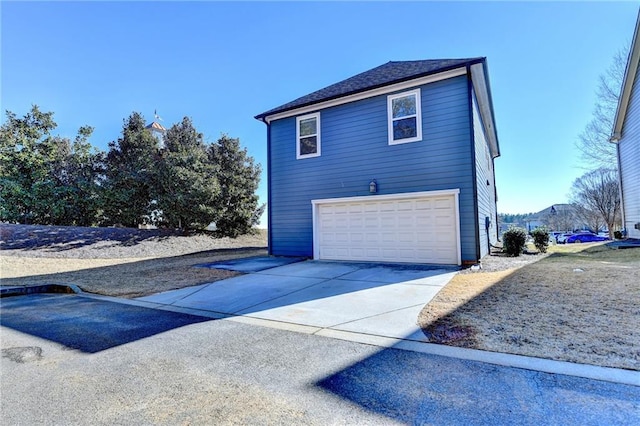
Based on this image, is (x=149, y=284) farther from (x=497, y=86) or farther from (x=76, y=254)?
(x=497, y=86)

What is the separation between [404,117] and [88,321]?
886 cm

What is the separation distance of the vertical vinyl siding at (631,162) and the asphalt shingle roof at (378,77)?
30.5 feet


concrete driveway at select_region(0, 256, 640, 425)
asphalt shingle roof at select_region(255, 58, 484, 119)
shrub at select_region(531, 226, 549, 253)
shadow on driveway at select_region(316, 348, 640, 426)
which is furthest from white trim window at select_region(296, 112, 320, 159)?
shadow on driveway at select_region(316, 348, 640, 426)

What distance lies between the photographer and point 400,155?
9523 mm

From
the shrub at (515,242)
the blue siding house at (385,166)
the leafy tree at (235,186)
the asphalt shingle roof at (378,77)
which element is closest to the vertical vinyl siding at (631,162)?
the blue siding house at (385,166)

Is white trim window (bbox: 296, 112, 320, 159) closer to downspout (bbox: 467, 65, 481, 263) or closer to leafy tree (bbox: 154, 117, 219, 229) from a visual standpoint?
downspout (bbox: 467, 65, 481, 263)

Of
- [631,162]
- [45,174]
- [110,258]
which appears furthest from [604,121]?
[45,174]

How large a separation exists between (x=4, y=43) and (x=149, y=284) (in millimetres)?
8886

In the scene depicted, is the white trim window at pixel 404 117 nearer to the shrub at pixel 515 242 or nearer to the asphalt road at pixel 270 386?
the shrub at pixel 515 242

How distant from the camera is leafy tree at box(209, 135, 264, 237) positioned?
59.3ft

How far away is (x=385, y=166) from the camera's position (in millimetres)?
9727

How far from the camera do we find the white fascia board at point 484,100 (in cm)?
887

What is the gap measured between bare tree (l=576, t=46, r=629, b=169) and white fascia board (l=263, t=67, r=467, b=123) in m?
14.4

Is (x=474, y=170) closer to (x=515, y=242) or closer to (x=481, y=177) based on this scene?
(x=481, y=177)
